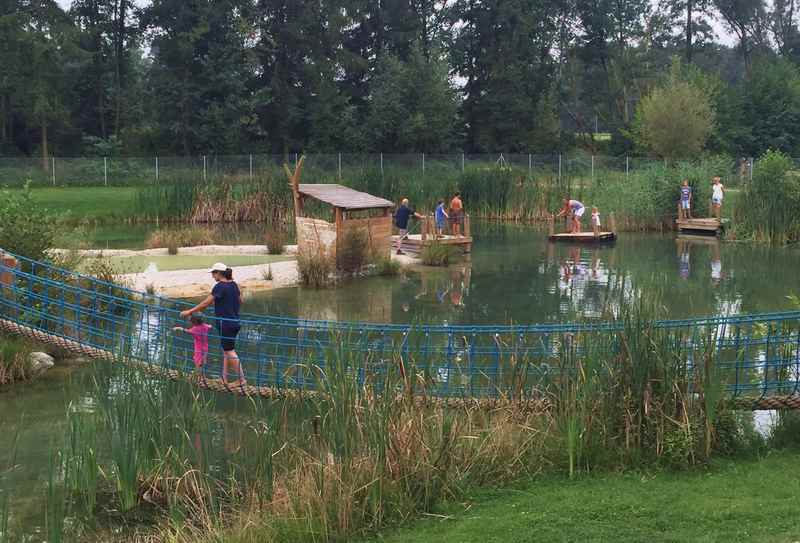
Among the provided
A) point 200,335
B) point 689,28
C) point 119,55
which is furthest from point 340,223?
point 689,28

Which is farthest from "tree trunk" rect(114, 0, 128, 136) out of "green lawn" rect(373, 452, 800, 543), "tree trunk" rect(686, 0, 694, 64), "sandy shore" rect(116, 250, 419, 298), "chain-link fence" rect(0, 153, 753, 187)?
"green lawn" rect(373, 452, 800, 543)

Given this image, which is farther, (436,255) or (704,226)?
(704,226)

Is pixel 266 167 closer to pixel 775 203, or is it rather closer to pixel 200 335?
pixel 775 203

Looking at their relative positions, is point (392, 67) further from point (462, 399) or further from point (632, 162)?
point (462, 399)

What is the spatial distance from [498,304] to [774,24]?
68.1 meters

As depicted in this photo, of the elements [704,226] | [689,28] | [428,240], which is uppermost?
[689,28]

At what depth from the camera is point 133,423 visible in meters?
6.92

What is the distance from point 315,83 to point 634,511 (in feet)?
162

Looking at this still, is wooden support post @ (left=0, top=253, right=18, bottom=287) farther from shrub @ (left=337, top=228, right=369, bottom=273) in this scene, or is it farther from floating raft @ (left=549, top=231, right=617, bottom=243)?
floating raft @ (left=549, top=231, right=617, bottom=243)

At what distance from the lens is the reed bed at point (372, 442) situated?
6.36 metres

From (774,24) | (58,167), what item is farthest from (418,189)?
(774,24)

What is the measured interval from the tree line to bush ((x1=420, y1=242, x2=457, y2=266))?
2802 centimetres

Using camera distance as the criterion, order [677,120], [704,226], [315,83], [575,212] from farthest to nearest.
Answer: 1. [315,83]
2. [677,120]
3. [704,226]
4. [575,212]

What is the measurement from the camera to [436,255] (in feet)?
74.6
